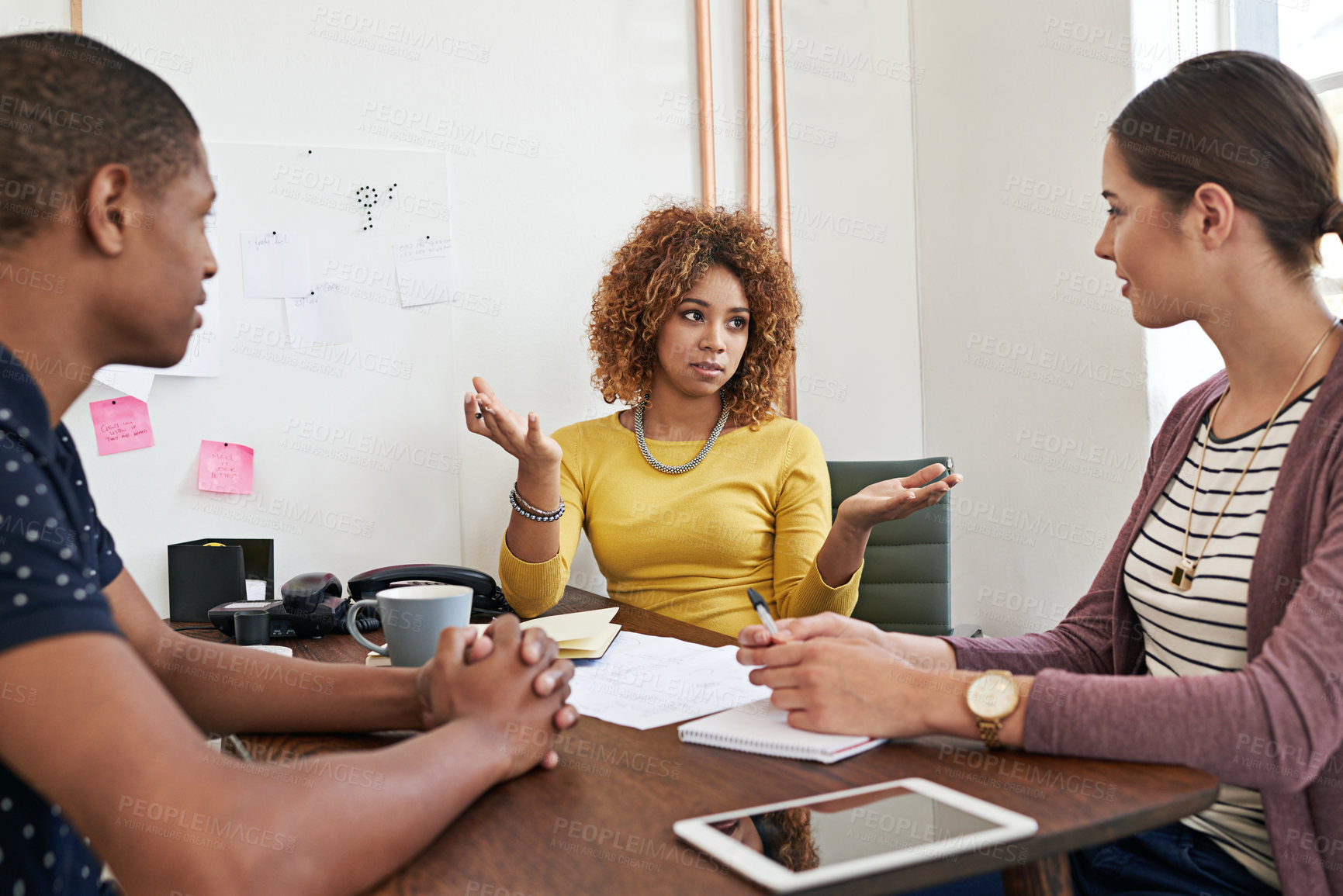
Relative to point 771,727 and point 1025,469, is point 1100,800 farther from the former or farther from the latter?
point 1025,469

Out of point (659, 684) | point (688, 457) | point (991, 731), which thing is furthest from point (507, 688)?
point (688, 457)

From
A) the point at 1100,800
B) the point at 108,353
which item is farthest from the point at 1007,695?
the point at 108,353

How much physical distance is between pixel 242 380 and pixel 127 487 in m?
0.30

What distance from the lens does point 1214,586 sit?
1020 mm

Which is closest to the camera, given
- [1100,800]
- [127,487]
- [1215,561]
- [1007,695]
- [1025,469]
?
[1100,800]

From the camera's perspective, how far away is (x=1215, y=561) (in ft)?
3.38

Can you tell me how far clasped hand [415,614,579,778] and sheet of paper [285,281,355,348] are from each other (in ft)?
4.31

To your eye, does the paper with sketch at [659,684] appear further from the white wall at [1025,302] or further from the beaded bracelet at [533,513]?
the white wall at [1025,302]

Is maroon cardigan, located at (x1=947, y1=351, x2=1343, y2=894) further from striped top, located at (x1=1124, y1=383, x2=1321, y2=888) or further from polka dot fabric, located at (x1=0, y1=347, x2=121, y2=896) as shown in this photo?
polka dot fabric, located at (x1=0, y1=347, x2=121, y2=896)

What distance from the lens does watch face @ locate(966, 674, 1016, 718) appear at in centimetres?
82

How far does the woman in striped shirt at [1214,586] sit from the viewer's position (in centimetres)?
79

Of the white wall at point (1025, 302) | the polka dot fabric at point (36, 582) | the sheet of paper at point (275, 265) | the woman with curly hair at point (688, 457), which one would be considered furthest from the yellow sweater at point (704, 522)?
the polka dot fabric at point (36, 582)

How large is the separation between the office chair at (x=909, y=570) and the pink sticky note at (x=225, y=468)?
4.02ft

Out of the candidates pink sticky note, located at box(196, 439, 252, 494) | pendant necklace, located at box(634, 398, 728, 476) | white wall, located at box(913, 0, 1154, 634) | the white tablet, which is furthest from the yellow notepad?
white wall, located at box(913, 0, 1154, 634)
